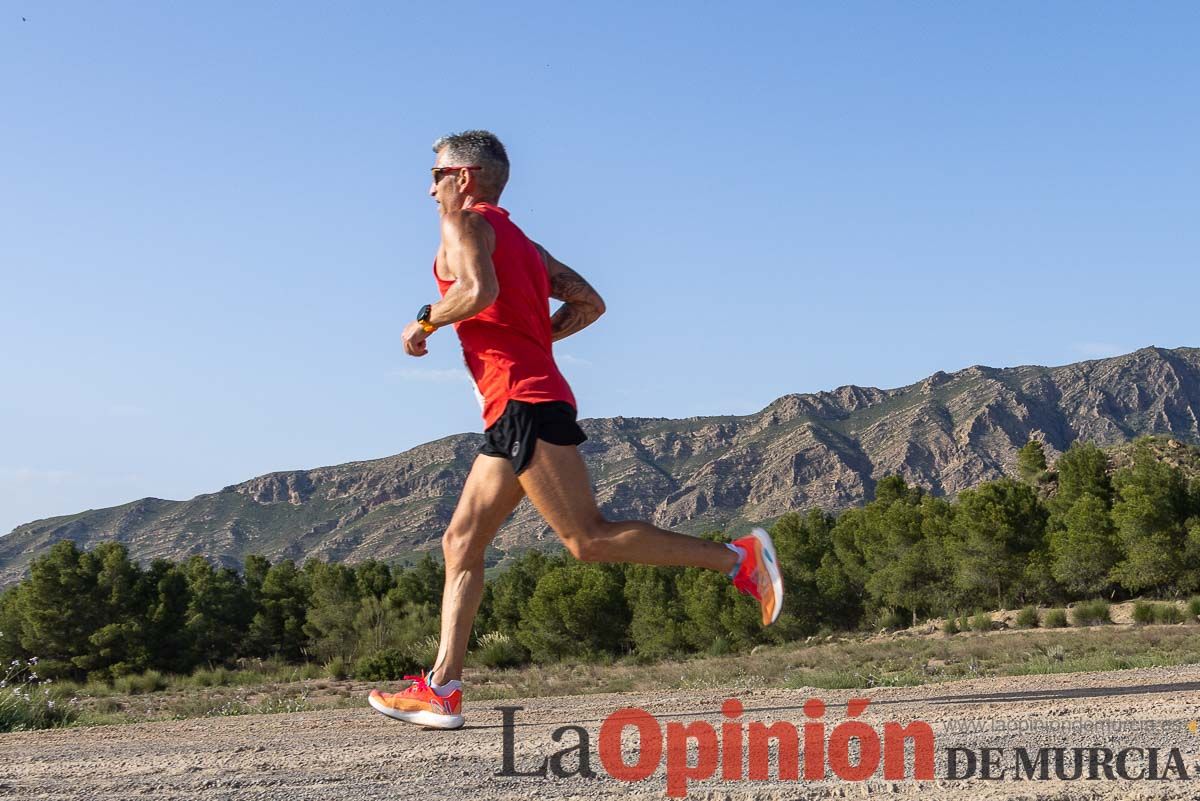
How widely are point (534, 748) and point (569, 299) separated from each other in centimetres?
200

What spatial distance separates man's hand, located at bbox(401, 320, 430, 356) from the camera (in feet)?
15.9

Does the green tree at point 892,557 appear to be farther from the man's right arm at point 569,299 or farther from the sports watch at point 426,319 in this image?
the sports watch at point 426,319

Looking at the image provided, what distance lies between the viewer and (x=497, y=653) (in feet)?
114

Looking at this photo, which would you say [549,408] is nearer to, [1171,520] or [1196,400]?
[1171,520]

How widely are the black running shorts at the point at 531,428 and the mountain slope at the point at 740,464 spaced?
125 metres

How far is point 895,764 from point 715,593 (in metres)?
35.4

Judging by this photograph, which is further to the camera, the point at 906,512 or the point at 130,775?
the point at 906,512

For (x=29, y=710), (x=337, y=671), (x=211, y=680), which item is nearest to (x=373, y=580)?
(x=211, y=680)

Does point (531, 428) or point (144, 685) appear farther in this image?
point (144, 685)

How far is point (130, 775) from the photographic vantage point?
15.2ft

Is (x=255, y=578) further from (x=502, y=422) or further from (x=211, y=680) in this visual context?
(x=502, y=422)

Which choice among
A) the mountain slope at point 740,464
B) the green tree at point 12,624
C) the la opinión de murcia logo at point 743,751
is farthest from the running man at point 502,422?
the mountain slope at point 740,464

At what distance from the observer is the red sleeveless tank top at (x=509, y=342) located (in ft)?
15.5

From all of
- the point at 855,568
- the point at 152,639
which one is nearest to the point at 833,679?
the point at 855,568
